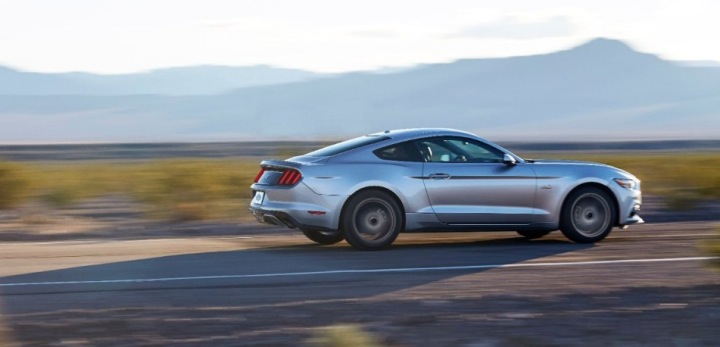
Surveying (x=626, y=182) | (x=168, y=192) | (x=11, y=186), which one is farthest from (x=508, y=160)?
(x=11, y=186)

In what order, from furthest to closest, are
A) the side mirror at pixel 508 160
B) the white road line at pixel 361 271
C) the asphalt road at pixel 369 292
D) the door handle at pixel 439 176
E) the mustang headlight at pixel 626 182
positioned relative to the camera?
the mustang headlight at pixel 626 182 < the side mirror at pixel 508 160 < the door handle at pixel 439 176 < the white road line at pixel 361 271 < the asphalt road at pixel 369 292

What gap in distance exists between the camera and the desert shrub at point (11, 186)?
68.1 ft

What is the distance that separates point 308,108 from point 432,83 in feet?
78.3

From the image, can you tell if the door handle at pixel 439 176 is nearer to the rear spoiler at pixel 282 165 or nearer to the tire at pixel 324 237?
the rear spoiler at pixel 282 165

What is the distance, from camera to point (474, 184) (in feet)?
47.6

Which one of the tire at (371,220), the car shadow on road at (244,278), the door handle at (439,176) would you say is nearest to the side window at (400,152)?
the door handle at (439,176)

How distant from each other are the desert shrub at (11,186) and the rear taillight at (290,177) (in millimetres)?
8148

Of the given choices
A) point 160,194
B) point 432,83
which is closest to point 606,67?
point 432,83

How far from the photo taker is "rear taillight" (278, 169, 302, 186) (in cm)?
1402

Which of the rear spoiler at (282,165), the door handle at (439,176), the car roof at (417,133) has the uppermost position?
the car roof at (417,133)

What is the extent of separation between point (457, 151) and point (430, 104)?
13363 cm

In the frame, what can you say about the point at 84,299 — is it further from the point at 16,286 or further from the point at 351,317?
the point at 351,317

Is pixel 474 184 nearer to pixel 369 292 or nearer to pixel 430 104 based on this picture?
pixel 369 292

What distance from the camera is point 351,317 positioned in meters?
9.80
